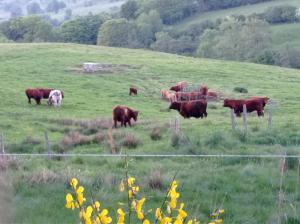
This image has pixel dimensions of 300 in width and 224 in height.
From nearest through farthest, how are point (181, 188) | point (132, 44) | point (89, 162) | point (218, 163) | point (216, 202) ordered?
point (216, 202) → point (181, 188) → point (218, 163) → point (89, 162) → point (132, 44)

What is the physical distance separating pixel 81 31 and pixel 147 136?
64.9 m

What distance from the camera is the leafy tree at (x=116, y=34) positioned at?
7594cm

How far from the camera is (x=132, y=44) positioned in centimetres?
8050

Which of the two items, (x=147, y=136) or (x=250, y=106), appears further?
(x=250, y=106)

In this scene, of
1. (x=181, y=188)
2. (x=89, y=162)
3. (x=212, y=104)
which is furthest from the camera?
(x=212, y=104)

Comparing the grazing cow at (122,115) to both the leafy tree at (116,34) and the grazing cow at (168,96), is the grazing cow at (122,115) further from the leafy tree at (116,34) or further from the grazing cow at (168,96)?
the leafy tree at (116,34)

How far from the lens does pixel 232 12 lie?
360 feet

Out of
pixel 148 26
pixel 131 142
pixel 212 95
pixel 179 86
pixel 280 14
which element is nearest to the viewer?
pixel 131 142

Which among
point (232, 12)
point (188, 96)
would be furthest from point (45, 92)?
point (232, 12)

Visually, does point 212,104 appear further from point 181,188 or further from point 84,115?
point 181,188

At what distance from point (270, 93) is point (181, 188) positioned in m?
26.7

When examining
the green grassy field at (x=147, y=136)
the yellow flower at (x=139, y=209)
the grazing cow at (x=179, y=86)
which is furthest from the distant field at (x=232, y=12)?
the yellow flower at (x=139, y=209)

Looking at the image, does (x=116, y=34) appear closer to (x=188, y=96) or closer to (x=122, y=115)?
(x=188, y=96)

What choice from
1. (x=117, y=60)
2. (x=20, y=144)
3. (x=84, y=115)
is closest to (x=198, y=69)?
(x=117, y=60)
